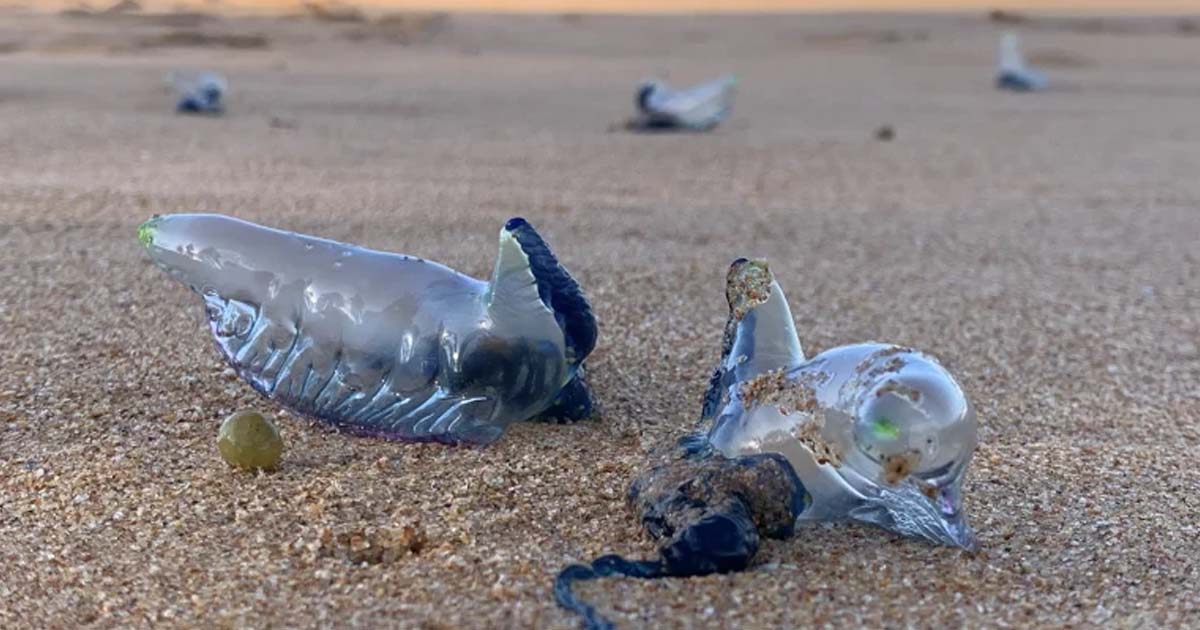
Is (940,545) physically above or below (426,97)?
above

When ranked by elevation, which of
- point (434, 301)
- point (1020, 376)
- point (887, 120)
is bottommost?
point (887, 120)

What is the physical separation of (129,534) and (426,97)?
7.99 metres

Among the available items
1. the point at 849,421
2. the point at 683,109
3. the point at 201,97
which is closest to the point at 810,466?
the point at 849,421

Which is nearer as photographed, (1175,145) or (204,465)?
(204,465)

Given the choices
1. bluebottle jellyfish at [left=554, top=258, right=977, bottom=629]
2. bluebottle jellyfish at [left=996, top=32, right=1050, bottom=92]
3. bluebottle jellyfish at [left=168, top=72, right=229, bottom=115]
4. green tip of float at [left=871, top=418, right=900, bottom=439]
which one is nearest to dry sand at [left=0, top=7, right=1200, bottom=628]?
bluebottle jellyfish at [left=554, top=258, right=977, bottom=629]

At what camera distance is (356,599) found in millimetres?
1752

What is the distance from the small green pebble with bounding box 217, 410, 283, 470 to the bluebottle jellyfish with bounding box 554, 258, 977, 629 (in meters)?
0.62

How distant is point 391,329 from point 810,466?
29.3 inches

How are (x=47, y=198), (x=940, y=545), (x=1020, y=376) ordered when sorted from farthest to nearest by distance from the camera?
(x=47, y=198), (x=1020, y=376), (x=940, y=545)

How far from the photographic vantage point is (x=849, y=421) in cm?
183

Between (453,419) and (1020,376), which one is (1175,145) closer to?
(1020,376)

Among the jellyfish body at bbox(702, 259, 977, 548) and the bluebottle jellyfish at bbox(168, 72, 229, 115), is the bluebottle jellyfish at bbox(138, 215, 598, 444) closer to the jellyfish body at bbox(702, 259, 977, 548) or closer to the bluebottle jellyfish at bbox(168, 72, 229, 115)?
the jellyfish body at bbox(702, 259, 977, 548)

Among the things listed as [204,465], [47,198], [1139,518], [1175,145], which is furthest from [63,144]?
[1175,145]

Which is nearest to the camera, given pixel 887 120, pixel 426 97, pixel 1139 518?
pixel 1139 518
